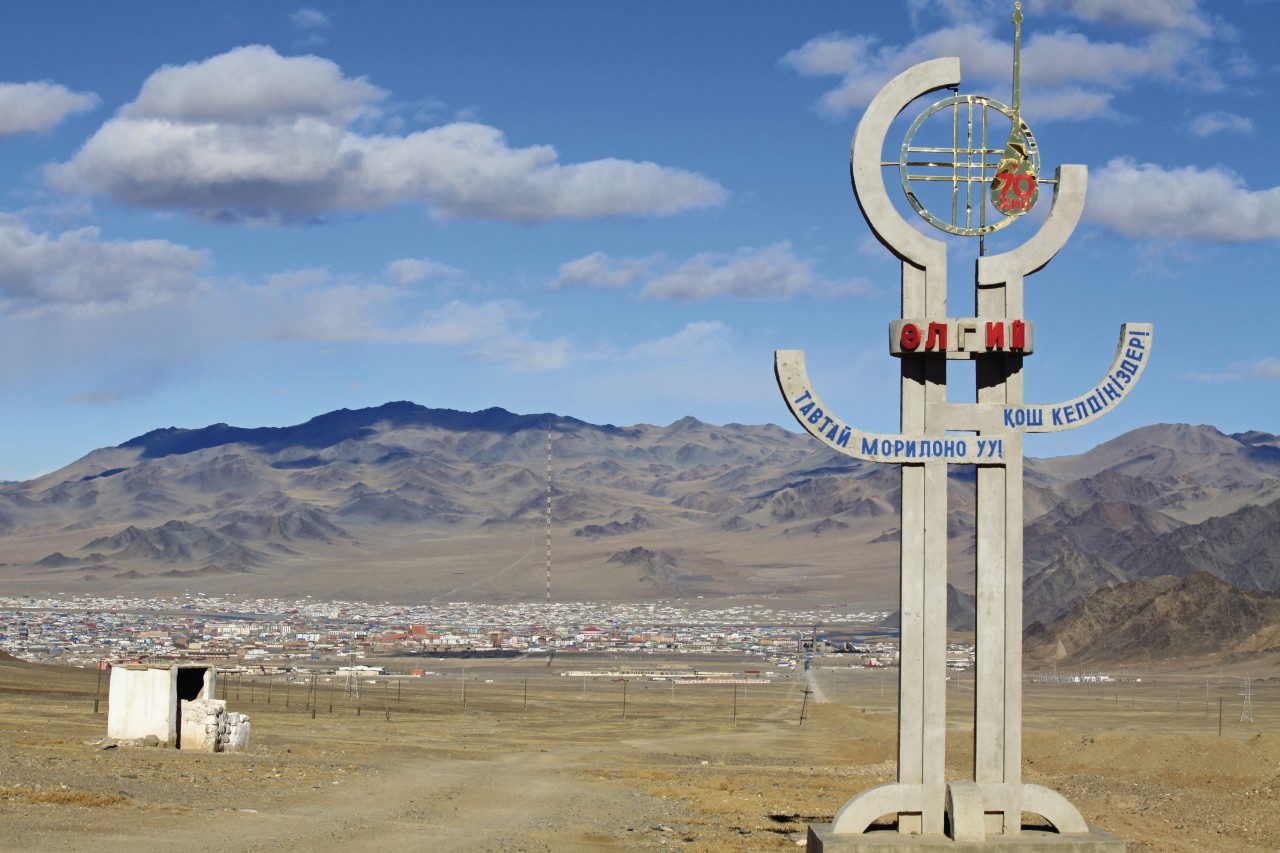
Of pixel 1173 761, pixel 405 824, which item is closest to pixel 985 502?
pixel 405 824

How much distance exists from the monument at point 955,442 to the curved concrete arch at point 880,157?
0.02m

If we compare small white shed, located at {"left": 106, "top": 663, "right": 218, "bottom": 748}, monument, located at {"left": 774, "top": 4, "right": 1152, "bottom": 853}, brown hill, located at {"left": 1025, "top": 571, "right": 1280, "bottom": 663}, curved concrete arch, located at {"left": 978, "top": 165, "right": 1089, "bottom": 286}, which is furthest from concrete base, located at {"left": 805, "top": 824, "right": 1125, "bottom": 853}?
brown hill, located at {"left": 1025, "top": 571, "right": 1280, "bottom": 663}

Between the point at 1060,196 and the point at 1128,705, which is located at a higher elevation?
the point at 1060,196

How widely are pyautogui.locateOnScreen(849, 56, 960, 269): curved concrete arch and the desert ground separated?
417 inches

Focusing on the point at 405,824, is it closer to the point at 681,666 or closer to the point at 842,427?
the point at 842,427

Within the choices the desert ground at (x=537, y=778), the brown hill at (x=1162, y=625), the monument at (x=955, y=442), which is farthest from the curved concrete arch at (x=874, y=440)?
the brown hill at (x=1162, y=625)

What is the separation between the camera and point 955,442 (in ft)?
79.6

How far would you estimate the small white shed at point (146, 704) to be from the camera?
145 ft

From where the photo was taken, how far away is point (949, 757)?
172 feet

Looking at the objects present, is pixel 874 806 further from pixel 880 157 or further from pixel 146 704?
pixel 146 704

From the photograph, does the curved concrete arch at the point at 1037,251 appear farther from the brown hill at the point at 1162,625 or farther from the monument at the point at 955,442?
the brown hill at the point at 1162,625

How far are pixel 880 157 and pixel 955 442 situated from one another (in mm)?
4308

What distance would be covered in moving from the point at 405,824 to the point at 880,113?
15.5 metres

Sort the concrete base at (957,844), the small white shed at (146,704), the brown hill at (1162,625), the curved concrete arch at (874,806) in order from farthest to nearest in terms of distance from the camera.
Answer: the brown hill at (1162,625), the small white shed at (146,704), the curved concrete arch at (874,806), the concrete base at (957,844)
